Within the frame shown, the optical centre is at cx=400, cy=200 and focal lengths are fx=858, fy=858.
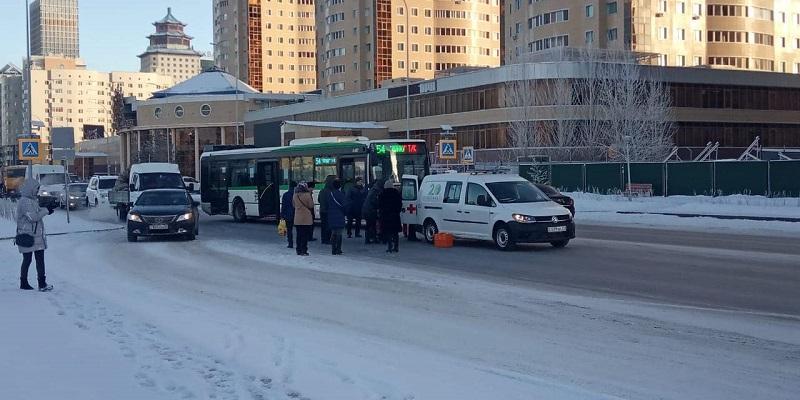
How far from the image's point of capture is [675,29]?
3354 inches

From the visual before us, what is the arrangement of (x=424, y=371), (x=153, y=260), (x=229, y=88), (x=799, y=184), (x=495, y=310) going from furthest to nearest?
1. (x=229, y=88)
2. (x=799, y=184)
3. (x=153, y=260)
4. (x=495, y=310)
5. (x=424, y=371)

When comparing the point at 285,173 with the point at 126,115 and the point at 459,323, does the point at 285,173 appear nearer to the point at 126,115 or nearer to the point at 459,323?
the point at 459,323

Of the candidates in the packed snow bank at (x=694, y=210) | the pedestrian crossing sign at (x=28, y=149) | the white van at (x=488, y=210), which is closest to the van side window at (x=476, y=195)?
the white van at (x=488, y=210)

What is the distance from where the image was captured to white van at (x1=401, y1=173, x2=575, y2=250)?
1911cm

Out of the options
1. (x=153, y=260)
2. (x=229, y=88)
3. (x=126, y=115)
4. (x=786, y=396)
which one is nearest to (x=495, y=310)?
(x=786, y=396)

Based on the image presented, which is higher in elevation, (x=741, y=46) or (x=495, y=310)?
(x=741, y=46)

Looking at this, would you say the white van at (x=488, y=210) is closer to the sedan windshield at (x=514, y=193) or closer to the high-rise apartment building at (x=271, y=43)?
the sedan windshield at (x=514, y=193)

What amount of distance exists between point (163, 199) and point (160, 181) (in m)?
10.3

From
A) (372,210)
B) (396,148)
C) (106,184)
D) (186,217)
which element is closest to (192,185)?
(106,184)

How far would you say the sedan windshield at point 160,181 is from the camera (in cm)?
3391

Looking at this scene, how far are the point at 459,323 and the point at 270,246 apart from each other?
12007 millimetres

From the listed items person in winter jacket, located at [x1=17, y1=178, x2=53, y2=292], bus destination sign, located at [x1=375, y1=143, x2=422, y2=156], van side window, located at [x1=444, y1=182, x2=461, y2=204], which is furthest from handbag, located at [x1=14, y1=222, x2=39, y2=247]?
bus destination sign, located at [x1=375, y1=143, x2=422, y2=156]

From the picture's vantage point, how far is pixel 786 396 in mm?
6965

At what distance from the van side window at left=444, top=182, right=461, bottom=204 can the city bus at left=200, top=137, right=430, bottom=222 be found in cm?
280
